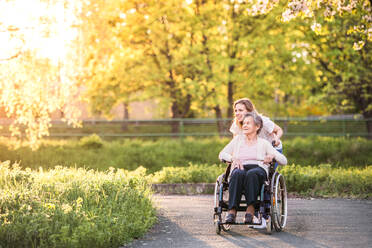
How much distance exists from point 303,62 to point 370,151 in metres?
4.57

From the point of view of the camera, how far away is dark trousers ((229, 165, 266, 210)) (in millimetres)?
6336

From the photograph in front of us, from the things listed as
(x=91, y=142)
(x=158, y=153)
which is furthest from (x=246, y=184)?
(x=91, y=142)

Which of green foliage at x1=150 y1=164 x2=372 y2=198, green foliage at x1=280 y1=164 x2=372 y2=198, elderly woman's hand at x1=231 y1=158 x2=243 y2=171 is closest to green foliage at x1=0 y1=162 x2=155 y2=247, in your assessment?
elderly woman's hand at x1=231 y1=158 x2=243 y2=171

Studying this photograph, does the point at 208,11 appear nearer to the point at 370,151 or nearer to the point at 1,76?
the point at 370,151

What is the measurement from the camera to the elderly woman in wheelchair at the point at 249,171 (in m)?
6.34

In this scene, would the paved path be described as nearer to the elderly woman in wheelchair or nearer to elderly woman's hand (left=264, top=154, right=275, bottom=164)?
the elderly woman in wheelchair

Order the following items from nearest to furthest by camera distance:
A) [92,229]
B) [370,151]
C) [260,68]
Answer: [92,229], [370,151], [260,68]

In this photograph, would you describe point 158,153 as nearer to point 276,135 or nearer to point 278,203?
point 276,135

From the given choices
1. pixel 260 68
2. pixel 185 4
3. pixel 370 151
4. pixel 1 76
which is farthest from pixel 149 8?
pixel 1 76

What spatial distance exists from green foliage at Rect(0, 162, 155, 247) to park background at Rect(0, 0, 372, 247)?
94 cm

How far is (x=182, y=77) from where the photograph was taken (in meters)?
22.6

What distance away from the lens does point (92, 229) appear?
558cm

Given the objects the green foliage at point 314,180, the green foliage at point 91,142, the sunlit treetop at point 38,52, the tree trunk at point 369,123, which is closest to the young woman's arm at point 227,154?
the green foliage at point 314,180

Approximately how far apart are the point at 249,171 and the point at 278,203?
0.70 meters
